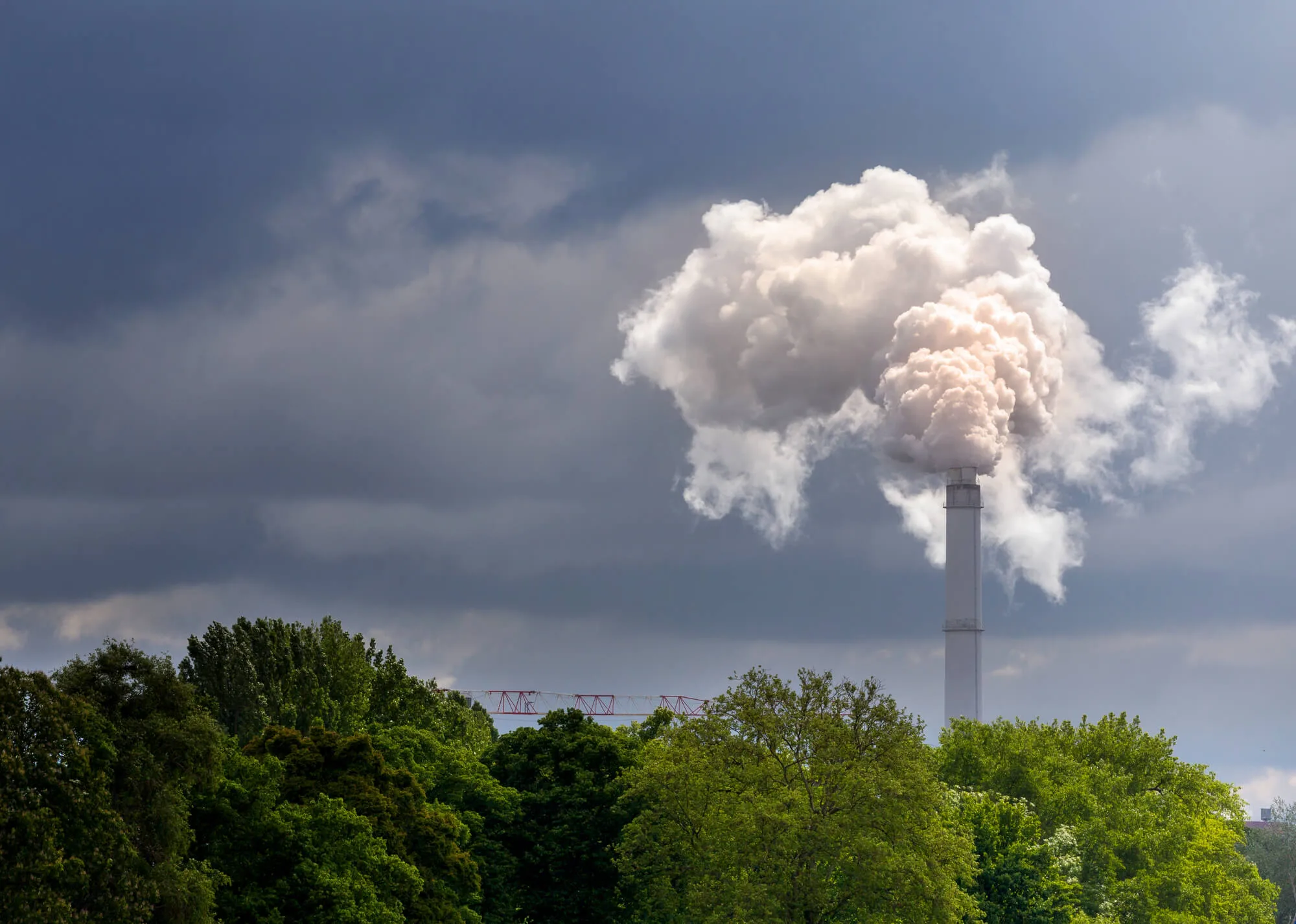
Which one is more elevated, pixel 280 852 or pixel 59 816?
pixel 59 816

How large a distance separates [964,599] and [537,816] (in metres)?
98.3

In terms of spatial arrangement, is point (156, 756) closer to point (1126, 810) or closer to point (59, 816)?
point (59, 816)

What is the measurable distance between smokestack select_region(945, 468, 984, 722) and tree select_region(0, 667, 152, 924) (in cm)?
12649

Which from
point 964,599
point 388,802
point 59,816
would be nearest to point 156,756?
point 59,816

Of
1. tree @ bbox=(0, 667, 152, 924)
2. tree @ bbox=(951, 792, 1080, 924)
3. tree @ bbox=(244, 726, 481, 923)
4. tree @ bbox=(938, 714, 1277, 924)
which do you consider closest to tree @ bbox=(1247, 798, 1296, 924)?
tree @ bbox=(938, 714, 1277, 924)

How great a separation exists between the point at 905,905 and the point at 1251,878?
4546cm

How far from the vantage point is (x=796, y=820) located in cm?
6456

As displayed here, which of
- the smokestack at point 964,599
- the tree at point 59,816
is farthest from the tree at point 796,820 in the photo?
the smokestack at point 964,599

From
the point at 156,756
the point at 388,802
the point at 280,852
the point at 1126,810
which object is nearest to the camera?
the point at 156,756

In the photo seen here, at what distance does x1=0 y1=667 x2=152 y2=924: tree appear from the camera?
4366cm

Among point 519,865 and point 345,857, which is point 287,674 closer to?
point 519,865

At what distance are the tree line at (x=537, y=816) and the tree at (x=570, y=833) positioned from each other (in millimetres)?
125

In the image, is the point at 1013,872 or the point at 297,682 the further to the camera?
the point at 297,682

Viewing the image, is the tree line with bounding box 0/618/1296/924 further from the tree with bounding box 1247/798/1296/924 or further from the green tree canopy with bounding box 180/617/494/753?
the tree with bounding box 1247/798/1296/924
